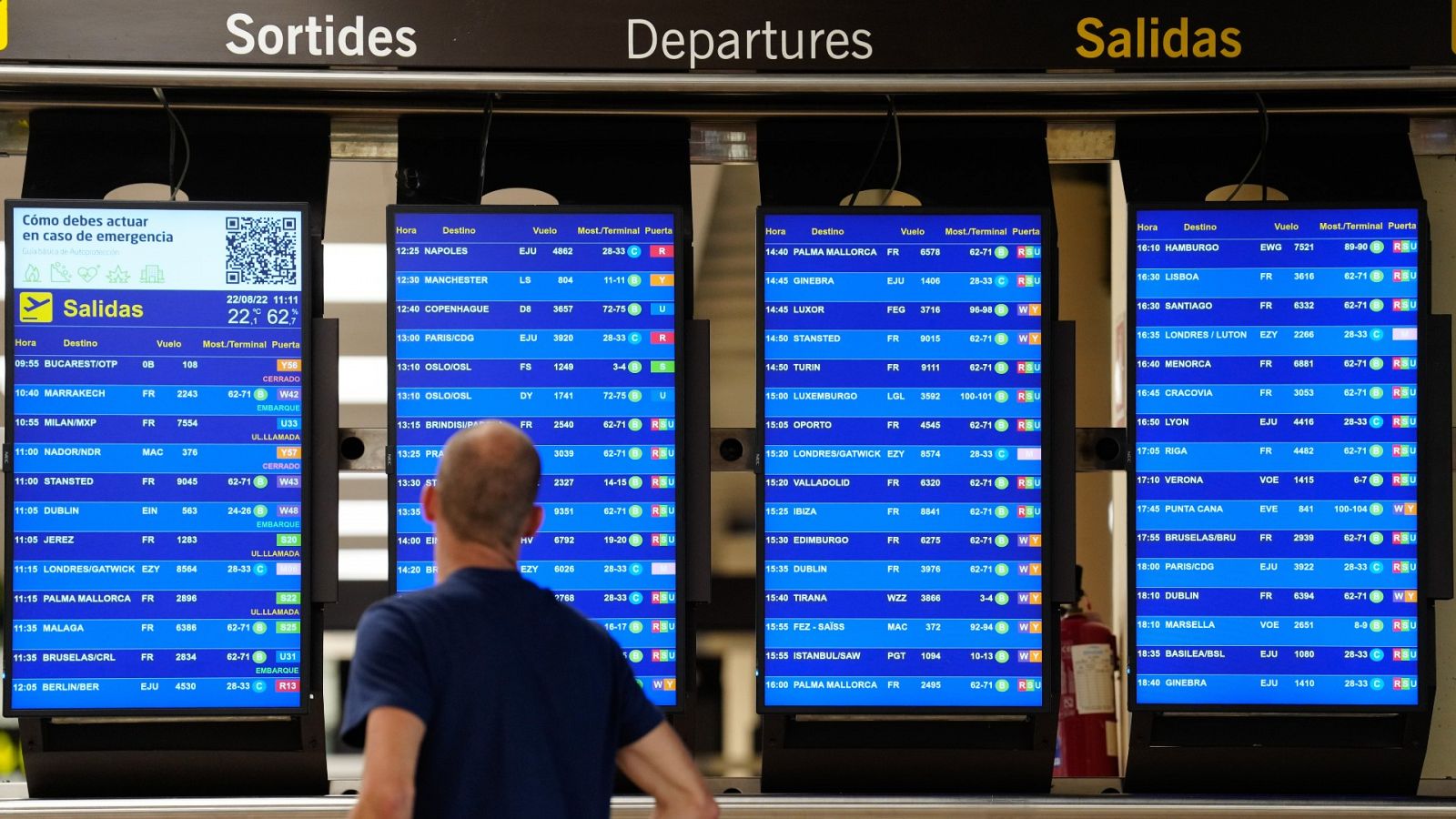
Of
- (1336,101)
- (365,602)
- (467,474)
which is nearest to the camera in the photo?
(467,474)

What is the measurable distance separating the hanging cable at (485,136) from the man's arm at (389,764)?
5.75 ft

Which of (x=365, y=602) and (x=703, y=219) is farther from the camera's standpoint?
(x=703, y=219)

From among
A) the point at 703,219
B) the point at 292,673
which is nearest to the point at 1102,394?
the point at 703,219

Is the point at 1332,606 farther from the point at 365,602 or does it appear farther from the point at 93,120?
the point at 93,120

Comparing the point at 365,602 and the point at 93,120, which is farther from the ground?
the point at 93,120

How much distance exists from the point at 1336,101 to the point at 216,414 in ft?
8.32

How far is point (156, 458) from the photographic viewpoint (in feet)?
10.7

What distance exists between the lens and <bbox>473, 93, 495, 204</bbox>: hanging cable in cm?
342

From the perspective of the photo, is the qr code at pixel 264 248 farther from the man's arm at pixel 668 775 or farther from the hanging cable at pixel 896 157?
the man's arm at pixel 668 775

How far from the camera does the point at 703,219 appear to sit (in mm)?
6098

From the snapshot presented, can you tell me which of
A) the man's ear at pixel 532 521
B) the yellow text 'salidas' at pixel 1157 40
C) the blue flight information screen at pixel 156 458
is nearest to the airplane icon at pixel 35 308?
the blue flight information screen at pixel 156 458

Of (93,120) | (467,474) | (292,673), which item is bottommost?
(292,673)

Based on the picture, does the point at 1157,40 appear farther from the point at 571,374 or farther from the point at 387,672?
the point at 387,672

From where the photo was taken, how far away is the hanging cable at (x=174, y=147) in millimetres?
3384
